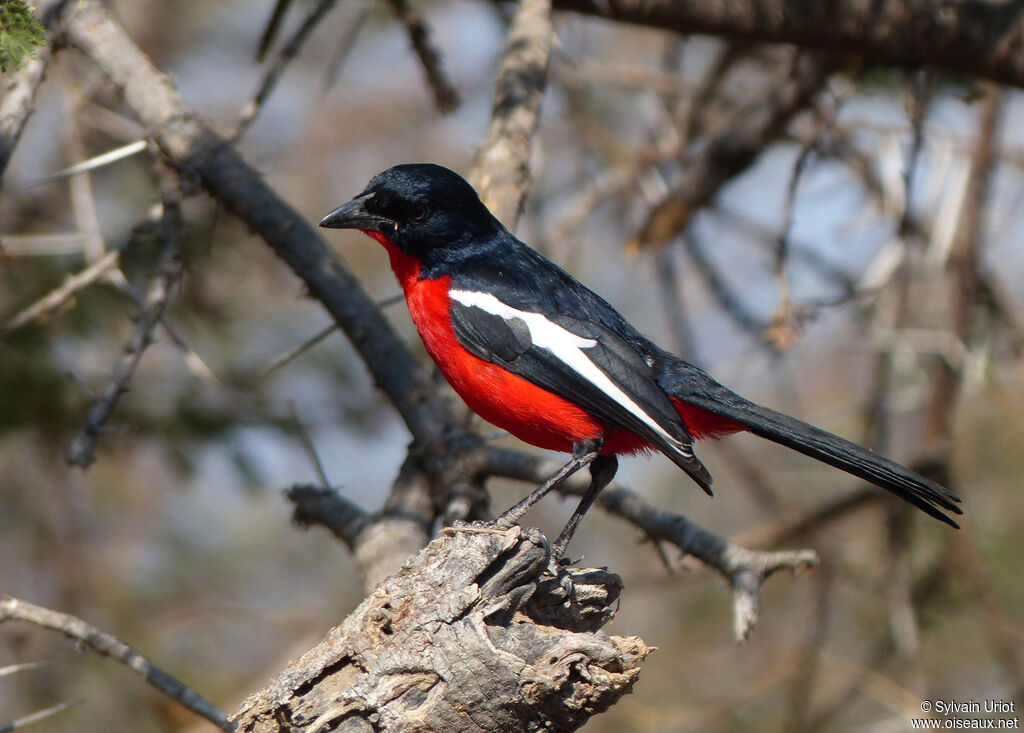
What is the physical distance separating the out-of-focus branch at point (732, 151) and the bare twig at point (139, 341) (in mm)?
2614

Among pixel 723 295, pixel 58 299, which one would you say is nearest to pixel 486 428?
pixel 723 295

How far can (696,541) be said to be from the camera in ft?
9.38

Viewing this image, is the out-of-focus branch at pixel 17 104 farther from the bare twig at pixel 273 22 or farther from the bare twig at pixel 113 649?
the bare twig at pixel 113 649

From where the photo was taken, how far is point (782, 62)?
5.61m

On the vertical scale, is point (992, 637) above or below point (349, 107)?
below

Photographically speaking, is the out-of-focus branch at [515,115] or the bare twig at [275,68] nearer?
the out-of-focus branch at [515,115]

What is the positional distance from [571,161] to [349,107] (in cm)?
247

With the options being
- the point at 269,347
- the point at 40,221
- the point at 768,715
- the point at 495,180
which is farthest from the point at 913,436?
the point at 40,221

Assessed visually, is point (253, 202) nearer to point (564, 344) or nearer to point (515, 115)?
point (515, 115)

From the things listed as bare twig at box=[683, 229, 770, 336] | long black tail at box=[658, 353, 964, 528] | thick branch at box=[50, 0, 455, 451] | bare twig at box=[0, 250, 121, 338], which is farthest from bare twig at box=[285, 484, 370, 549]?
bare twig at box=[683, 229, 770, 336]

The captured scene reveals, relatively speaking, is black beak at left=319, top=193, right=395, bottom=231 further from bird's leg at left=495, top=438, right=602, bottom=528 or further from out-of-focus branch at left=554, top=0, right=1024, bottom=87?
out-of-focus branch at left=554, top=0, right=1024, bottom=87

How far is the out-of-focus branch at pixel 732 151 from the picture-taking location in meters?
4.65

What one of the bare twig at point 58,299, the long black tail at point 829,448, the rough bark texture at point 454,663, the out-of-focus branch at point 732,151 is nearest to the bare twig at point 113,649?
the rough bark texture at point 454,663

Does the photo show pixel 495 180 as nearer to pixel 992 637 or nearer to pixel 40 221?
pixel 40 221
